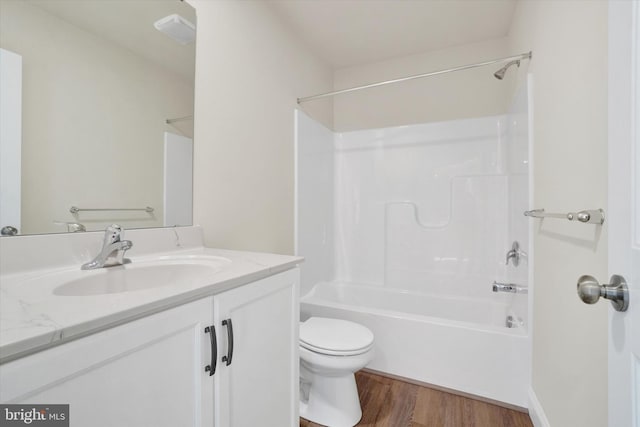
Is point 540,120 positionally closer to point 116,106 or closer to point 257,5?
point 257,5

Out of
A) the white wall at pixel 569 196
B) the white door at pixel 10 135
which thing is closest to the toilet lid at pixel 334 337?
the white wall at pixel 569 196

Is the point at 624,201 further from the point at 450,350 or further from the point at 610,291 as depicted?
the point at 450,350

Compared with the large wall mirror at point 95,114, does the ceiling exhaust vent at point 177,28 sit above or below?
above

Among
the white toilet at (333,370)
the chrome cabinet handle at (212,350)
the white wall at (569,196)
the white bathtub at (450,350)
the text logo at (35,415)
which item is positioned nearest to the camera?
the text logo at (35,415)

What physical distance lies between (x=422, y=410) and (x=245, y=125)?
6.31 feet

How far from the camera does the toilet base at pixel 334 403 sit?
1388 mm

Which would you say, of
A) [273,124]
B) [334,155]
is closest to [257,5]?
[273,124]

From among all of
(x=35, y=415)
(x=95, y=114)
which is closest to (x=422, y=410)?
(x=35, y=415)

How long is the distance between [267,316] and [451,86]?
2501mm

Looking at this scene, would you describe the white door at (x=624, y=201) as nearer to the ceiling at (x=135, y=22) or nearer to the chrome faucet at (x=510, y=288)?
the chrome faucet at (x=510, y=288)

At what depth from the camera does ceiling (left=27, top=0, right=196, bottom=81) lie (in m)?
0.96

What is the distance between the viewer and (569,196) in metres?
1.04

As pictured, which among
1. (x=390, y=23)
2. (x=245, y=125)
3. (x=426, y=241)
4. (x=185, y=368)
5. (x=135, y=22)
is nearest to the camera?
(x=185, y=368)

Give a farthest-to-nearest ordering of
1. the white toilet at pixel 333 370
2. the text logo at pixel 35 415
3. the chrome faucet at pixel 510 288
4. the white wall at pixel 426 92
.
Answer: the white wall at pixel 426 92 → the chrome faucet at pixel 510 288 → the white toilet at pixel 333 370 → the text logo at pixel 35 415
